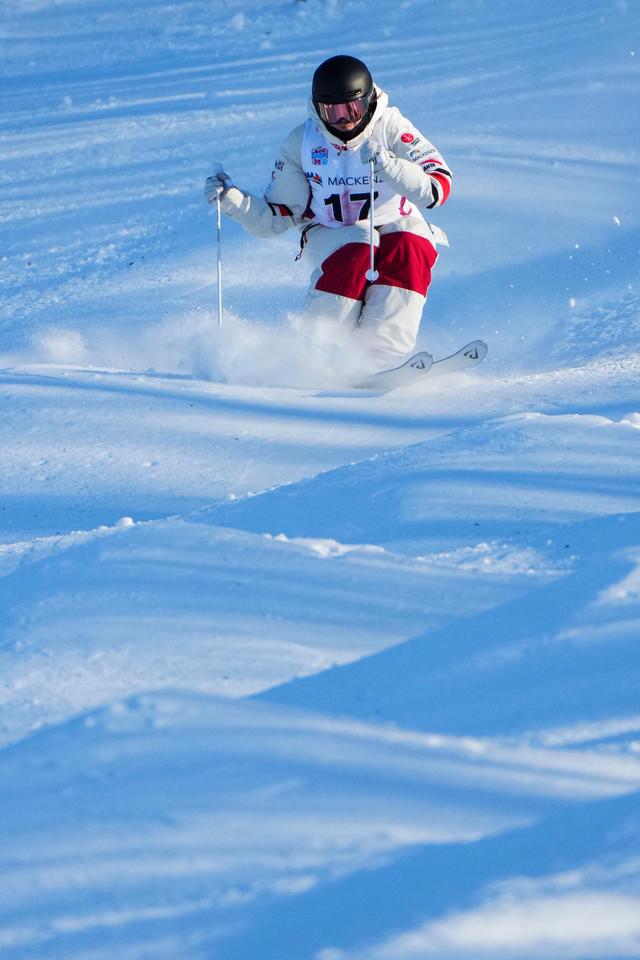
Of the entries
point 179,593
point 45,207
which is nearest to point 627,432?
point 179,593

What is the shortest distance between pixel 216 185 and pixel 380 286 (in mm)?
787

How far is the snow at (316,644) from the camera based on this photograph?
1763mm

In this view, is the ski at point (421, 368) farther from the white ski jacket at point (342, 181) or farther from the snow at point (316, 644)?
the white ski jacket at point (342, 181)

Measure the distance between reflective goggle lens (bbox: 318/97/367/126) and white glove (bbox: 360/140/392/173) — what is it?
0.11 m

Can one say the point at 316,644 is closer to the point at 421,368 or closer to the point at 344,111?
the point at 421,368

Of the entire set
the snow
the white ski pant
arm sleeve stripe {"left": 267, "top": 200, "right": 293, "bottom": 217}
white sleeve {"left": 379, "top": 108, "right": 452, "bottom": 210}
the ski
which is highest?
arm sleeve stripe {"left": 267, "top": 200, "right": 293, "bottom": 217}

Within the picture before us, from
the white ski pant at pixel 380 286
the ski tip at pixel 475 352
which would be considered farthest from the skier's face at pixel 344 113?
the ski tip at pixel 475 352

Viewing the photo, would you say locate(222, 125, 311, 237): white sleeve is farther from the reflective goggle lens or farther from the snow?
the snow

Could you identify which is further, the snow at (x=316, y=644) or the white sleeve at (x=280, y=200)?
the white sleeve at (x=280, y=200)

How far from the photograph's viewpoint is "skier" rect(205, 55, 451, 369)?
15.0 ft

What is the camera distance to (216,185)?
4801 mm

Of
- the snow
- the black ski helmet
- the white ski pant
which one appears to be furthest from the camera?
the white ski pant

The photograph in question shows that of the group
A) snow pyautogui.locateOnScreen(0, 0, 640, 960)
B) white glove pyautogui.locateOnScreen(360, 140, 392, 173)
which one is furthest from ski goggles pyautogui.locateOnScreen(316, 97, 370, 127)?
snow pyautogui.locateOnScreen(0, 0, 640, 960)

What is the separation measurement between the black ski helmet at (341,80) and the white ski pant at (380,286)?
0.62 metres
